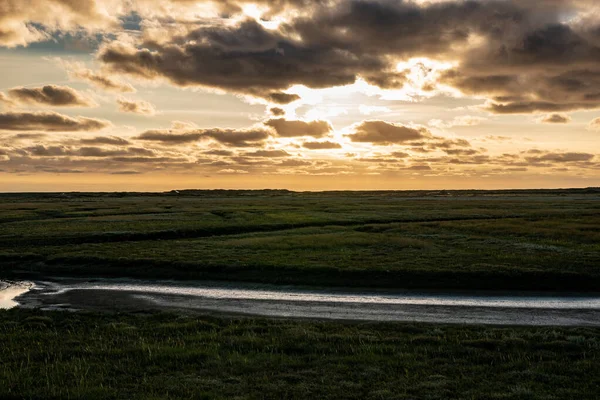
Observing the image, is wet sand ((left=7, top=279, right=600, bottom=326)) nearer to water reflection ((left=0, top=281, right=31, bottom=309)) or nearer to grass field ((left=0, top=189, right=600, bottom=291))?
water reflection ((left=0, top=281, right=31, bottom=309))

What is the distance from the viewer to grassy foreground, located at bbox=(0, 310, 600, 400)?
14.0 m

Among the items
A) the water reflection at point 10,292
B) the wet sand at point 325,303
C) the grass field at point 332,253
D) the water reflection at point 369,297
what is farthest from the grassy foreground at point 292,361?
the grass field at point 332,253

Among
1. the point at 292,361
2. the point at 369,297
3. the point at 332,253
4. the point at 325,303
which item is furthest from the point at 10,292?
the point at 292,361

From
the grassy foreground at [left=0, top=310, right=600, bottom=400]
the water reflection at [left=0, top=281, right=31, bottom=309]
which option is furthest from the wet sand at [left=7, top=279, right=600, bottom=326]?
the grassy foreground at [left=0, top=310, right=600, bottom=400]

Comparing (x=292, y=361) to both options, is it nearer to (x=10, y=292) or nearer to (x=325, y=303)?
(x=325, y=303)

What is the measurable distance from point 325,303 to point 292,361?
12.7 metres

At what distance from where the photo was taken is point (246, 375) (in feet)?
51.1

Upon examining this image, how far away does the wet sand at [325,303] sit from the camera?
25828 millimetres

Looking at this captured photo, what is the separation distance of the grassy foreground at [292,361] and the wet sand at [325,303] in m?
3.62

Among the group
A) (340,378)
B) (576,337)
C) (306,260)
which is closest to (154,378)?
(340,378)

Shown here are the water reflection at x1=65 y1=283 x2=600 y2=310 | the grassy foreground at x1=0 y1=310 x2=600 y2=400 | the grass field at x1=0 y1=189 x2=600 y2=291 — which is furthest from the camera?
the grass field at x1=0 y1=189 x2=600 y2=291

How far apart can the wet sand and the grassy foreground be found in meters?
3.62

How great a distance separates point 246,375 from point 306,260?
25578 millimetres

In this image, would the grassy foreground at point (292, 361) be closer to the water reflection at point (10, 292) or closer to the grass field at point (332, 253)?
the water reflection at point (10, 292)
